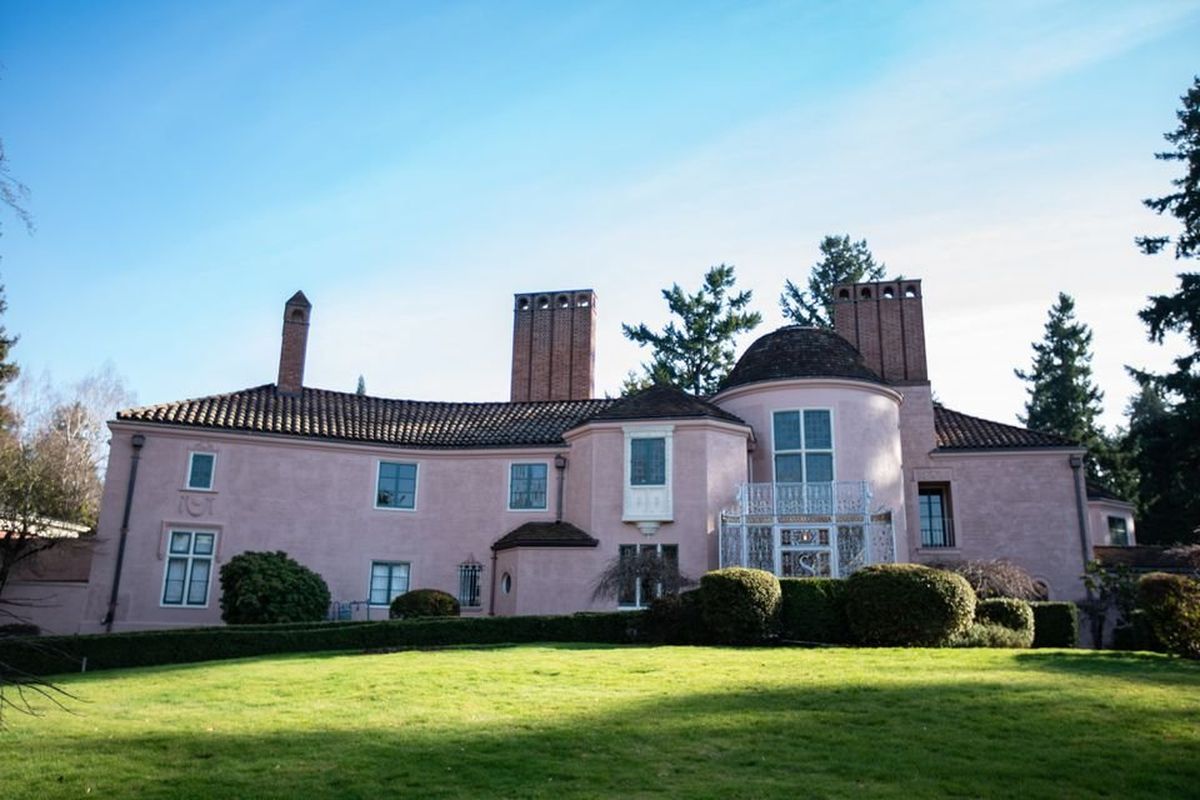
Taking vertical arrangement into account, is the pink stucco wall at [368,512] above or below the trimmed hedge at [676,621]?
above

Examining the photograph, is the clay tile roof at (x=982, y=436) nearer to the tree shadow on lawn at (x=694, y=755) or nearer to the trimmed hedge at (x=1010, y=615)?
the trimmed hedge at (x=1010, y=615)

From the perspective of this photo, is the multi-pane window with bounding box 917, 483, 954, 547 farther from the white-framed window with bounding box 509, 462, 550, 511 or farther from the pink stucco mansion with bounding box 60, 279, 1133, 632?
the white-framed window with bounding box 509, 462, 550, 511

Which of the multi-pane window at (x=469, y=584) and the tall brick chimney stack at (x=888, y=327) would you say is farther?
the tall brick chimney stack at (x=888, y=327)

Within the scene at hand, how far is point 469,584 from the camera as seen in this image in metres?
28.0

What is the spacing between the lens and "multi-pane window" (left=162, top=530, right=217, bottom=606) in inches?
1017

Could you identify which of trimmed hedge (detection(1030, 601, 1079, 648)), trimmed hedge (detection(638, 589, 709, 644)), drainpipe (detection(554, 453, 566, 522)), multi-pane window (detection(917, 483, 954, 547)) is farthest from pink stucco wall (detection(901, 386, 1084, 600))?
trimmed hedge (detection(638, 589, 709, 644))

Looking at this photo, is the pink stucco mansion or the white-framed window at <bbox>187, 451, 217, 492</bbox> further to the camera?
the white-framed window at <bbox>187, 451, 217, 492</bbox>

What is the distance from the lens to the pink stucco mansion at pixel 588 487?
25.1 meters

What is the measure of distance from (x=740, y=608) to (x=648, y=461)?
7756 millimetres

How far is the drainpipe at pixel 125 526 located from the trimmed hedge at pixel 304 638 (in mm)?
5990

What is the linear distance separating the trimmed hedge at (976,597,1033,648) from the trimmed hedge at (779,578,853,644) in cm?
279

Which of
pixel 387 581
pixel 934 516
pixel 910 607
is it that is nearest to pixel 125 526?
pixel 387 581

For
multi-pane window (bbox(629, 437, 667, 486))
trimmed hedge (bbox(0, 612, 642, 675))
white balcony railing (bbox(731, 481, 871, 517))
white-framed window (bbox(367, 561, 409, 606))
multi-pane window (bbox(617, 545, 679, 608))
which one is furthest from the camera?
white-framed window (bbox(367, 561, 409, 606))

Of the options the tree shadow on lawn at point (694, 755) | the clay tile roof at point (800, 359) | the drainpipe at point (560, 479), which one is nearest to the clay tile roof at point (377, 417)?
the drainpipe at point (560, 479)
